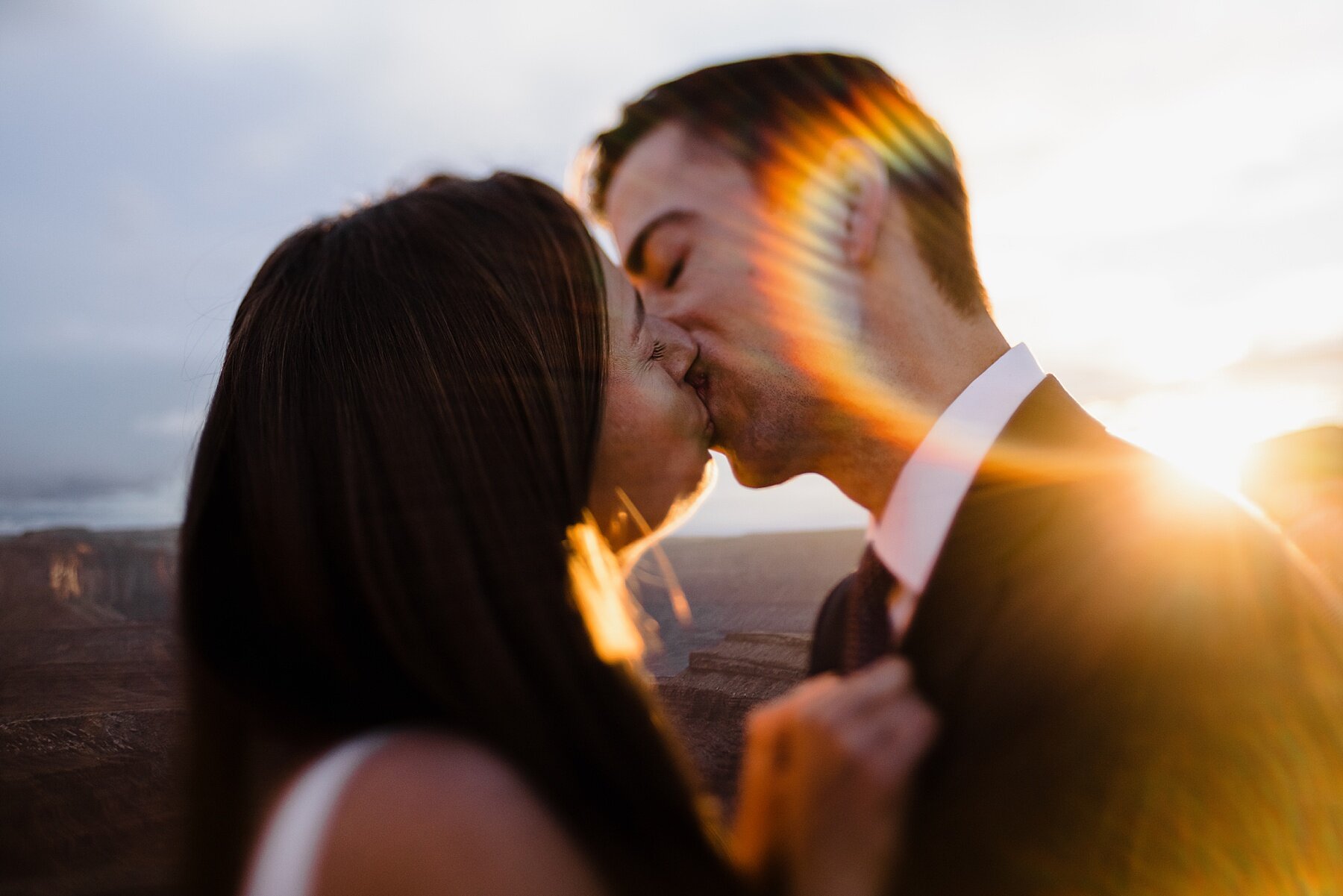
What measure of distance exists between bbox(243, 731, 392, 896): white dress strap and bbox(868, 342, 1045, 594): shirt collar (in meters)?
1.20

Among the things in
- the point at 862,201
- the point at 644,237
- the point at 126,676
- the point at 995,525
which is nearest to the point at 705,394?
the point at 644,237

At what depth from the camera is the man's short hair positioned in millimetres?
2436

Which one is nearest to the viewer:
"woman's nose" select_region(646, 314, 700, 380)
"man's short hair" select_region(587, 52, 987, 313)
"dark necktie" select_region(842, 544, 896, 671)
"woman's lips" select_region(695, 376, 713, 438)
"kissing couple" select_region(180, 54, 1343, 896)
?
"kissing couple" select_region(180, 54, 1343, 896)

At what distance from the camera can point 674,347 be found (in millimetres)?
2336

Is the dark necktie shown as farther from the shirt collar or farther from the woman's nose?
the woman's nose

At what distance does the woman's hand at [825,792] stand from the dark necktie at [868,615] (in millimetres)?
458

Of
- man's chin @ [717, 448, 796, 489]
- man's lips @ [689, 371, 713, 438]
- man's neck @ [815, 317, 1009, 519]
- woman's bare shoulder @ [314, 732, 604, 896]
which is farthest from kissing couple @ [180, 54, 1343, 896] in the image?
man's chin @ [717, 448, 796, 489]

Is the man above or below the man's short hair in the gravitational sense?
below

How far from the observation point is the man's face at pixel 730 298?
8.26 ft

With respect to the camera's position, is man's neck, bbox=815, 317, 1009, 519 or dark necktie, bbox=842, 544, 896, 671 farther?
man's neck, bbox=815, 317, 1009, 519

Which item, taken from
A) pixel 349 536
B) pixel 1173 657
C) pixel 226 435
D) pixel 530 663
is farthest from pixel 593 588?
pixel 1173 657

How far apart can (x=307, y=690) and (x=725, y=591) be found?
45528 mm

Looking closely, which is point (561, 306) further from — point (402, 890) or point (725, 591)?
point (725, 591)

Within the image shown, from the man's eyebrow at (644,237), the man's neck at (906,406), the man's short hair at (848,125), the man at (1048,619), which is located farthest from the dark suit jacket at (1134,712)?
the man's eyebrow at (644,237)
